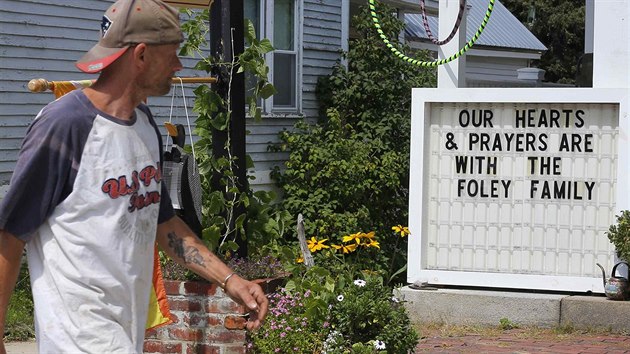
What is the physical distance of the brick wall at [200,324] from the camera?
254 inches

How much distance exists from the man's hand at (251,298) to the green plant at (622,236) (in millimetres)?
5797

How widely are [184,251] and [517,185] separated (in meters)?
6.11

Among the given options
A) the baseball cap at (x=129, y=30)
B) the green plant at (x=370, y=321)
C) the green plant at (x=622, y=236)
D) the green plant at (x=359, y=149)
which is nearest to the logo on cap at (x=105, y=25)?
the baseball cap at (x=129, y=30)

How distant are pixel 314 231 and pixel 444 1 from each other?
15.9ft

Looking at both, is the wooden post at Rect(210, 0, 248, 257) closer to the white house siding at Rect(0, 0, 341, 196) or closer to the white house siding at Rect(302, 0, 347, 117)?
the white house siding at Rect(0, 0, 341, 196)

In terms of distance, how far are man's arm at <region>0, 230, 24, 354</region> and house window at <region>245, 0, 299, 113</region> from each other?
11.5 metres

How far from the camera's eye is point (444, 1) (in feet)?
32.5

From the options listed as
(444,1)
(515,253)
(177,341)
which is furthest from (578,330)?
(177,341)

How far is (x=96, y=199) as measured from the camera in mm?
3252

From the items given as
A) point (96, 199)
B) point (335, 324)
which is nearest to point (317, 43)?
point (335, 324)

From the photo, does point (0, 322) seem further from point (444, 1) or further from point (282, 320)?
point (444, 1)

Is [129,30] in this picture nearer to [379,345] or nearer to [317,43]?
[379,345]

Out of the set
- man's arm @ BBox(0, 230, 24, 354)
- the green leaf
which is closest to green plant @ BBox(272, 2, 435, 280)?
the green leaf

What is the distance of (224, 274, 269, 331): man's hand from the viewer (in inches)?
145
